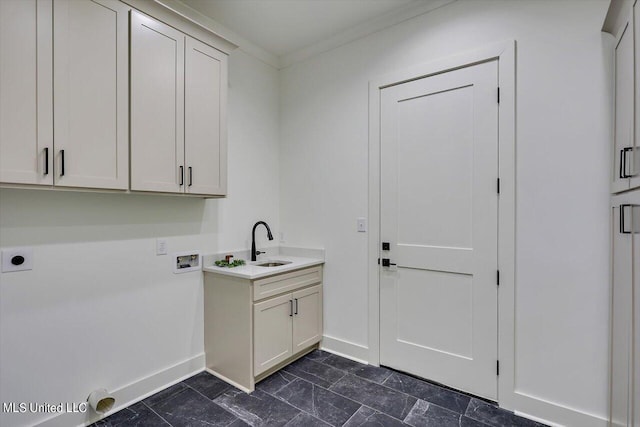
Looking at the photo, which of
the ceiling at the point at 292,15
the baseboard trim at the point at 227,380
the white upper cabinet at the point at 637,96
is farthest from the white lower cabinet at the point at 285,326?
the ceiling at the point at 292,15

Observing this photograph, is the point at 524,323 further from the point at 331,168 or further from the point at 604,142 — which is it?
the point at 331,168

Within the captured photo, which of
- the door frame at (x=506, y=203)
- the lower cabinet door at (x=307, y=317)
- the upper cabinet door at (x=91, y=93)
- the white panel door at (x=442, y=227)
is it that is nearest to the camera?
the upper cabinet door at (x=91, y=93)

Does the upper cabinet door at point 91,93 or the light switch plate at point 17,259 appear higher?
the upper cabinet door at point 91,93

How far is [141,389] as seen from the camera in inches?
83.0

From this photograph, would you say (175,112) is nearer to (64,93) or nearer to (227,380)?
(64,93)

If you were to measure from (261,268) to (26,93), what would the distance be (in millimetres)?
1656

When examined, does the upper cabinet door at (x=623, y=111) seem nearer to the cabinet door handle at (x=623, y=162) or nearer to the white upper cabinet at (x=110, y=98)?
the cabinet door handle at (x=623, y=162)

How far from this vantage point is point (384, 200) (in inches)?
99.1

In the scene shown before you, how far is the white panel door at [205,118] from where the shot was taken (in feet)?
6.89

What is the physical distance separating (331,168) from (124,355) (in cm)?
210

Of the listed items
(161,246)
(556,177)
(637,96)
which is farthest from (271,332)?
(637,96)

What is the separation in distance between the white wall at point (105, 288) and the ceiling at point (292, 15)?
0.94 ft

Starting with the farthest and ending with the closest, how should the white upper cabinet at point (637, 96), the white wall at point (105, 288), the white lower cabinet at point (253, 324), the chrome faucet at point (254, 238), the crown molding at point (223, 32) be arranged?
the chrome faucet at point (254, 238) < the crown molding at point (223, 32) < the white lower cabinet at point (253, 324) < the white wall at point (105, 288) < the white upper cabinet at point (637, 96)

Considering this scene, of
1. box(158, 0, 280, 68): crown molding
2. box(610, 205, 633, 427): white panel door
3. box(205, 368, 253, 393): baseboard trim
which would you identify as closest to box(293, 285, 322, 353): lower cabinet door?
box(205, 368, 253, 393): baseboard trim
